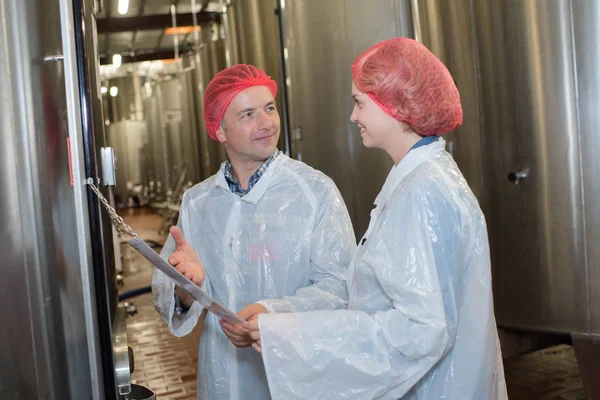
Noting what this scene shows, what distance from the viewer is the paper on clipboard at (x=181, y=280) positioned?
1059 mm

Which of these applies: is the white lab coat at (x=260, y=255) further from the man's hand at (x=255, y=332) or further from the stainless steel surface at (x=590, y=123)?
the stainless steel surface at (x=590, y=123)

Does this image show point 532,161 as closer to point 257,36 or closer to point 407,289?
point 407,289

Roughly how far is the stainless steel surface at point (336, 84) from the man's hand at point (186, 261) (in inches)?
58.5

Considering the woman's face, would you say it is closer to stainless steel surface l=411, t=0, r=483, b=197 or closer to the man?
the man

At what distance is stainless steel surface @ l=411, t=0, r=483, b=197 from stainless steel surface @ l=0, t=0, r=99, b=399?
6.19 feet

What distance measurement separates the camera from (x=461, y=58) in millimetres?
2824

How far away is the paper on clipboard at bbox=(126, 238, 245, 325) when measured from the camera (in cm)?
106

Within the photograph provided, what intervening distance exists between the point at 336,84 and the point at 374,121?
1.93 meters

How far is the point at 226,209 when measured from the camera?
5.44ft

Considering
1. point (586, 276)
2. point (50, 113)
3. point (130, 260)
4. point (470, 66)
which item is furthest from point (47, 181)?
point (130, 260)

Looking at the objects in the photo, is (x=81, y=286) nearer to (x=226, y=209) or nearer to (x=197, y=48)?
(x=226, y=209)

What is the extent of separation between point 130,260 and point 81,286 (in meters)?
6.33

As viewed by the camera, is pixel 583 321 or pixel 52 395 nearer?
pixel 52 395

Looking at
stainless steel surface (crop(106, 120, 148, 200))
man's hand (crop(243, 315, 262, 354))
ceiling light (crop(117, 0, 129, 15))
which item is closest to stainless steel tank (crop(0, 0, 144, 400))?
man's hand (crop(243, 315, 262, 354))
